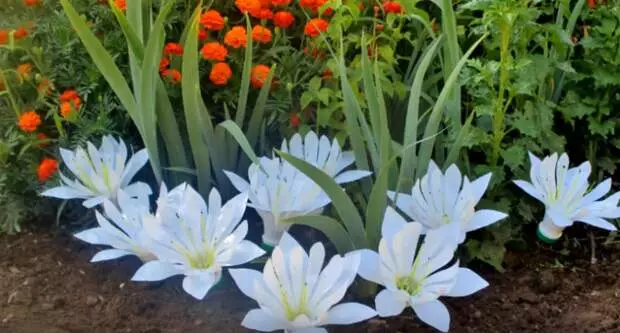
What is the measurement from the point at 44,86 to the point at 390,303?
3.66ft

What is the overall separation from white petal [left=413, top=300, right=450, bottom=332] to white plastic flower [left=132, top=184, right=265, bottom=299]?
1.12 feet

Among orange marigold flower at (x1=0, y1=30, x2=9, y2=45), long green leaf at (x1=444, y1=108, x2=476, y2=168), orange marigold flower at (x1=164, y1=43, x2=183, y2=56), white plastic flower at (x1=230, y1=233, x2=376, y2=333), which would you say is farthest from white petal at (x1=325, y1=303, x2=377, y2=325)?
orange marigold flower at (x1=0, y1=30, x2=9, y2=45)

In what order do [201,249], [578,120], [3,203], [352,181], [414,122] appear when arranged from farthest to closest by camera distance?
[578,120] < [3,203] < [352,181] < [414,122] < [201,249]

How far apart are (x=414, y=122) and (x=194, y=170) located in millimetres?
585

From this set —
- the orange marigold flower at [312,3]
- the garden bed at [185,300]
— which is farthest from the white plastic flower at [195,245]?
the orange marigold flower at [312,3]

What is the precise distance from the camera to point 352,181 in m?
2.20

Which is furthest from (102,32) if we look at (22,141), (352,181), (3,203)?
(352,181)

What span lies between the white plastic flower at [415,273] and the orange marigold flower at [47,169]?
86 centimetres

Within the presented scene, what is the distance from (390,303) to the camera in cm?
175

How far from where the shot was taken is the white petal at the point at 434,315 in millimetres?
1760

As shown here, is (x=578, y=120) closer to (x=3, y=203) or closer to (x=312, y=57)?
(x=312, y=57)

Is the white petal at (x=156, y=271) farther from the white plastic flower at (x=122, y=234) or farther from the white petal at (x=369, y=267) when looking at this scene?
the white petal at (x=369, y=267)

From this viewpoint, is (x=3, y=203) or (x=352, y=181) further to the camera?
(x=3, y=203)

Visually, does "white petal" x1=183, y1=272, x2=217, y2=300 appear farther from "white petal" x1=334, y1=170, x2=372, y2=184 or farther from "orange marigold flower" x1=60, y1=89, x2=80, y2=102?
"orange marigold flower" x1=60, y1=89, x2=80, y2=102
